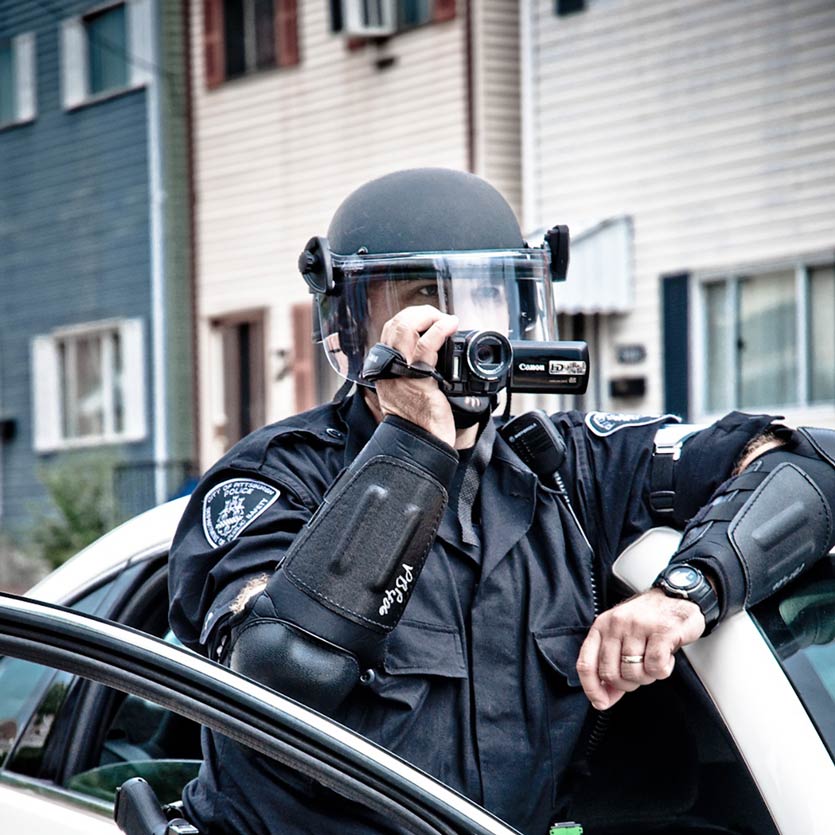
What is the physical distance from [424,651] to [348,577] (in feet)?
0.69

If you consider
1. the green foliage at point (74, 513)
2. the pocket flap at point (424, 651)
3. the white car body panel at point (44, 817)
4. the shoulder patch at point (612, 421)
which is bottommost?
the green foliage at point (74, 513)

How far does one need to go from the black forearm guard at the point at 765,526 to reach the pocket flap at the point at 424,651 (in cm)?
33

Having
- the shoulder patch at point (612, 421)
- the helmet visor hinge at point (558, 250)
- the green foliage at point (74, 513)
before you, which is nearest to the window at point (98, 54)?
the green foliage at point (74, 513)

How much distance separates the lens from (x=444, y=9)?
12.6 meters

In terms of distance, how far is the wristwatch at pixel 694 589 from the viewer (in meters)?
2.06

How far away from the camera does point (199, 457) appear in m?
15.3

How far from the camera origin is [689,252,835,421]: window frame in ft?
34.6

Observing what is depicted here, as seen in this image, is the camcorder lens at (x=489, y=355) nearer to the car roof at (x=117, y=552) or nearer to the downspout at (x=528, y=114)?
the car roof at (x=117, y=552)

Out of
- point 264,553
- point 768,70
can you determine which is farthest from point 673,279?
point 264,553

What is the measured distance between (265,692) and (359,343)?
1.19 meters

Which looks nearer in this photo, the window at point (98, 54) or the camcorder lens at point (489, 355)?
the camcorder lens at point (489, 355)

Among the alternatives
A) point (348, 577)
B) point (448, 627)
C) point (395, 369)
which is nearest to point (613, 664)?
point (448, 627)

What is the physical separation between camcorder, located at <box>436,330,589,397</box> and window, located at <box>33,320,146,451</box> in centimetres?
1351

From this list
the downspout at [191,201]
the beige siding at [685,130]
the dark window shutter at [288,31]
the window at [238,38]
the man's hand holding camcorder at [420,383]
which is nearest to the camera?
the man's hand holding camcorder at [420,383]
